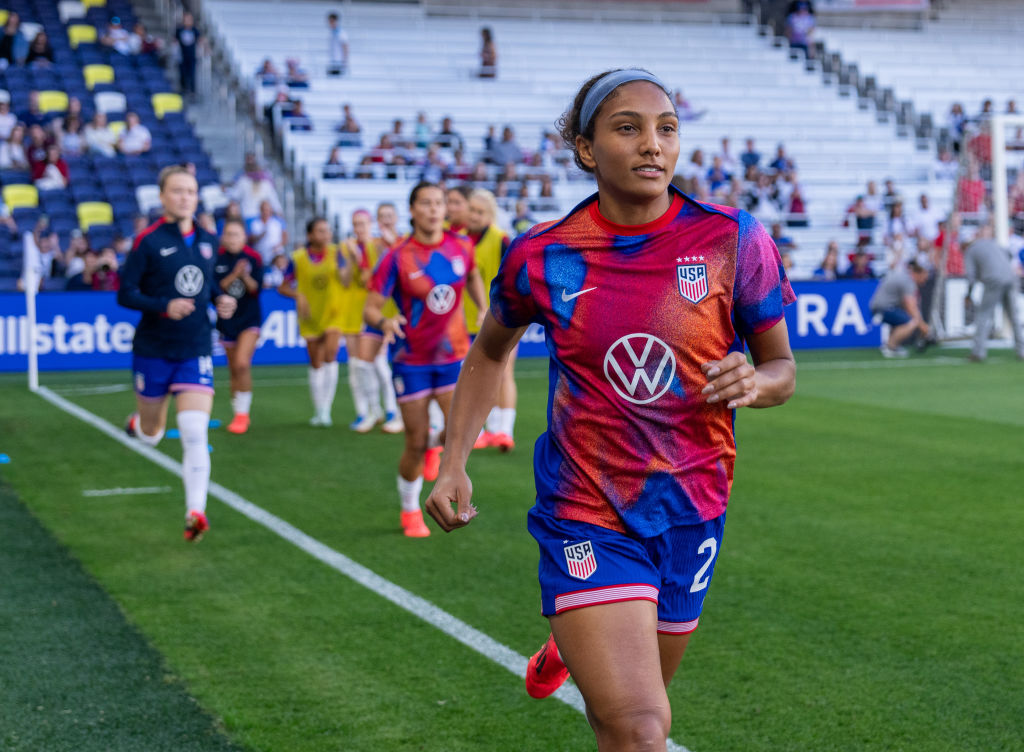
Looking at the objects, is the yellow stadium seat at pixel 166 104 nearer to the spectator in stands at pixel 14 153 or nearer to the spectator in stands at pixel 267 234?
the spectator in stands at pixel 14 153

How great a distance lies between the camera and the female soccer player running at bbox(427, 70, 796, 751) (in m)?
3.35

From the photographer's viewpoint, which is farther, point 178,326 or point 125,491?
point 125,491

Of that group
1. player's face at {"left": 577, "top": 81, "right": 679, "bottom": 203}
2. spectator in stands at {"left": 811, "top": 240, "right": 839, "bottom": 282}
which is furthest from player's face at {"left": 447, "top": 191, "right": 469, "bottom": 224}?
spectator in stands at {"left": 811, "top": 240, "right": 839, "bottom": 282}

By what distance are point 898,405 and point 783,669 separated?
10357 mm

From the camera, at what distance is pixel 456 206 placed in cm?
1120

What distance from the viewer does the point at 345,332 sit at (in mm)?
14281

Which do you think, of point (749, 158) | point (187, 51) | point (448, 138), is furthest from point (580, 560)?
point (749, 158)

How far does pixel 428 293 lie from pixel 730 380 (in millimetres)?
5942

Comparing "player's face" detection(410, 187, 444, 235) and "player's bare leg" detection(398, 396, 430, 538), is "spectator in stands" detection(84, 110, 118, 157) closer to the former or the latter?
"player's face" detection(410, 187, 444, 235)

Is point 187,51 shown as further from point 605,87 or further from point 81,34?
point 605,87

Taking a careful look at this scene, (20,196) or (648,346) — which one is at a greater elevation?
(648,346)

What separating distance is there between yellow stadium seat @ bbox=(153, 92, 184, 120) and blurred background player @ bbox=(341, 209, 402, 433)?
14.0 metres

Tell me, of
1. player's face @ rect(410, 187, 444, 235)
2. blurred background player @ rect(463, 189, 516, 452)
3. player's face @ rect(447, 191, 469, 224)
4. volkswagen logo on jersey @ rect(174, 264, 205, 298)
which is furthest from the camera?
blurred background player @ rect(463, 189, 516, 452)

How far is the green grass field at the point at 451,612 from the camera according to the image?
492 centimetres
